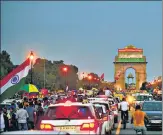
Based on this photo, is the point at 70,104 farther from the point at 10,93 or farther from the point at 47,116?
the point at 10,93

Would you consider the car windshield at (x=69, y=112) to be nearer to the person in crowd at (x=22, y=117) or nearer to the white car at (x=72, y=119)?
the white car at (x=72, y=119)

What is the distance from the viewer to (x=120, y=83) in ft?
600

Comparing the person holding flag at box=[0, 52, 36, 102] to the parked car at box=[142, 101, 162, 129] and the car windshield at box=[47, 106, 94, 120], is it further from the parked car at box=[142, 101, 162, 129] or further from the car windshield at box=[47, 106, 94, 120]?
the parked car at box=[142, 101, 162, 129]

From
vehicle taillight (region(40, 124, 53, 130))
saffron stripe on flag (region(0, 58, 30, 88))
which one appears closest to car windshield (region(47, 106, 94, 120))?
vehicle taillight (region(40, 124, 53, 130))

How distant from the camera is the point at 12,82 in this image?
758 inches

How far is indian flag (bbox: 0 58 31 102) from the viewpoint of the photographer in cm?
1811

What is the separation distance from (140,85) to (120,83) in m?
6.77

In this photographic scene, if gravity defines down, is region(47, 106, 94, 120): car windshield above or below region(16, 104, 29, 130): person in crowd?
above

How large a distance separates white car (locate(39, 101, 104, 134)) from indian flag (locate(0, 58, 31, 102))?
2769 millimetres

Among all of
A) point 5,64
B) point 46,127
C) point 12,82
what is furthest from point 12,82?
point 5,64

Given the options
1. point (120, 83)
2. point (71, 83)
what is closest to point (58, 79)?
point (71, 83)

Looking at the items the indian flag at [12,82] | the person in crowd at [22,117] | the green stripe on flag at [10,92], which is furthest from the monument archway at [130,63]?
the green stripe on flag at [10,92]

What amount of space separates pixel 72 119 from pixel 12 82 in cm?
548

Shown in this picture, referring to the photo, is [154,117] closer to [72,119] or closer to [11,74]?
[11,74]
